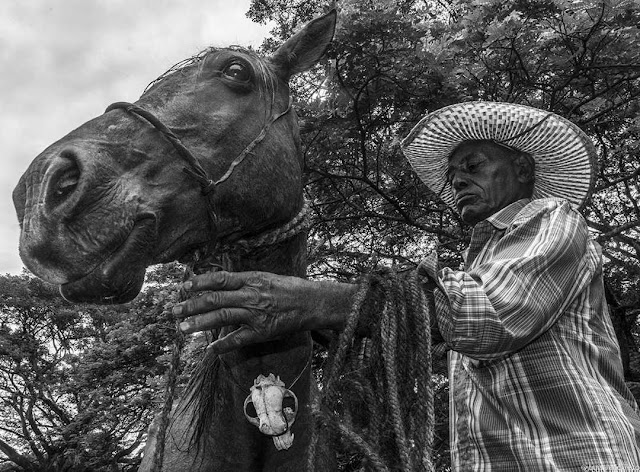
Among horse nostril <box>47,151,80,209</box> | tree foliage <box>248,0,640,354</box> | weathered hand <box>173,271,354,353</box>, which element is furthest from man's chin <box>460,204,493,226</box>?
tree foliage <box>248,0,640,354</box>

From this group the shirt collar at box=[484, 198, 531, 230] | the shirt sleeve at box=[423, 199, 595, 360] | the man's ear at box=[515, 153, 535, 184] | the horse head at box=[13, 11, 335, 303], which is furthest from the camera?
the man's ear at box=[515, 153, 535, 184]

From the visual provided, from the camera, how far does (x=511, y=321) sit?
1.35 meters

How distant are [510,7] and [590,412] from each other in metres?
3.82

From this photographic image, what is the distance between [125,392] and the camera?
7910 mm

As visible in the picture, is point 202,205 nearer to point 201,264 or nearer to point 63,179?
point 201,264

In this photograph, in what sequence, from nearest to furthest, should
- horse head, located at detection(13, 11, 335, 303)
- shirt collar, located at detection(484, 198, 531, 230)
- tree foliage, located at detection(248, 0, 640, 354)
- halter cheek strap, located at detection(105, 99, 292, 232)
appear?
horse head, located at detection(13, 11, 335, 303) → halter cheek strap, located at detection(105, 99, 292, 232) → shirt collar, located at detection(484, 198, 531, 230) → tree foliage, located at detection(248, 0, 640, 354)

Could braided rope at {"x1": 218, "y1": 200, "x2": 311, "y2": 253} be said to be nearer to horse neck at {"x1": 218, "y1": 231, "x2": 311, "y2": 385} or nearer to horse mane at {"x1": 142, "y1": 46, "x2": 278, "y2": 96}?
horse neck at {"x1": 218, "y1": 231, "x2": 311, "y2": 385}

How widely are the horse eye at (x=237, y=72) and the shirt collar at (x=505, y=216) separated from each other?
1.05m

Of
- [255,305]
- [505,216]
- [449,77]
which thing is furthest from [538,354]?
[449,77]

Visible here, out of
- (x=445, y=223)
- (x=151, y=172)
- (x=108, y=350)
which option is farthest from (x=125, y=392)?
(x=151, y=172)

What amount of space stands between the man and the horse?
0.98ft

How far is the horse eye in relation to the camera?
2.10 m

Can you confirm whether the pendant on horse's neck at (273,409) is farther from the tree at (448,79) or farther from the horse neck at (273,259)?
the tree at (448,79)

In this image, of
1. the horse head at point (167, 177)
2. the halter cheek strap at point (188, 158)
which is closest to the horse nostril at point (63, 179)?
the horse head at point (167, 177)
